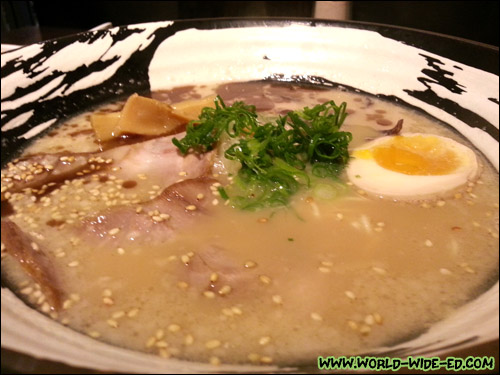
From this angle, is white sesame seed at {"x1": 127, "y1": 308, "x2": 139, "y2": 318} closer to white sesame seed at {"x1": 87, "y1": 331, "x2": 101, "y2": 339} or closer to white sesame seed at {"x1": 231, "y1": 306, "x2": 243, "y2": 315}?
white sesame seed at {"x1": 87, "y1": 331, "x2": 101, "y2": 339}

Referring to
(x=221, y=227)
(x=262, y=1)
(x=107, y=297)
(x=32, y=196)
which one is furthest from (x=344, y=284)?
(x=262, y=1)

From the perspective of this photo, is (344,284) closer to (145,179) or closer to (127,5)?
(145,179)

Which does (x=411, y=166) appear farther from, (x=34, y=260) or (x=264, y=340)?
(x=34, y=260)

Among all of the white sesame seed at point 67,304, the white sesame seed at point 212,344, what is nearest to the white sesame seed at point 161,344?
the white sesame seed at point 212,344

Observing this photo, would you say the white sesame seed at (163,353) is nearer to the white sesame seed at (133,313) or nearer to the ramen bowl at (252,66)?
the white sesame seed at (133,313)

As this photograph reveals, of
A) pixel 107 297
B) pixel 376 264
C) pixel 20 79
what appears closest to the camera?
pixel 107 297

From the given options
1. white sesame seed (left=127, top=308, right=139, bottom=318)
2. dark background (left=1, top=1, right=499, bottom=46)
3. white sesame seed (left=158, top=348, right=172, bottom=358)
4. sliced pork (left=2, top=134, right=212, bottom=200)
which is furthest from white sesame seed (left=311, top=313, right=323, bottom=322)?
dark background (left=1, top=1, right=499, bottom=46)
